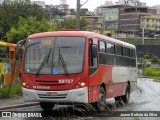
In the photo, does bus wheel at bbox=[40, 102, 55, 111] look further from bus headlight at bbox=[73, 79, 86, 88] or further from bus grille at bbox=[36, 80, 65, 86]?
bus headlight at bbox=[73, 79, 86, 88]

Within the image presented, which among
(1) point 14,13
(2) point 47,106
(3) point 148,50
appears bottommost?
(3) point 148,50

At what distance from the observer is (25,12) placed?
5050cm

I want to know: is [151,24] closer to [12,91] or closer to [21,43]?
[12,91]

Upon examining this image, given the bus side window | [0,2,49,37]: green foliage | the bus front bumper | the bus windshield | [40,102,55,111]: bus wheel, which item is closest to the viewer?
the bus front bumper

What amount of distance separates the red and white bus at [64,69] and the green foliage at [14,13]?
3224 cm

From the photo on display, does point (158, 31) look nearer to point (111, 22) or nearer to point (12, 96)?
point (111, 22)

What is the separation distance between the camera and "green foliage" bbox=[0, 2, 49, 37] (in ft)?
158

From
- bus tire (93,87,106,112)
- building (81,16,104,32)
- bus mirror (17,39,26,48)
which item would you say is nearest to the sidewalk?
bus mirror (17,39,26,48)

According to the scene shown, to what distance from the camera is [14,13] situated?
49.0m

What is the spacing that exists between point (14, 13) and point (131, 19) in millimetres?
110074

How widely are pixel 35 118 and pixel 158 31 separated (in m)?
155

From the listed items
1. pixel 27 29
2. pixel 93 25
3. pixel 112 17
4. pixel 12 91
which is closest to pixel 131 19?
pixel 112 17

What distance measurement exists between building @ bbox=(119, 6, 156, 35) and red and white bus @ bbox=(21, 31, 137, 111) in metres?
138

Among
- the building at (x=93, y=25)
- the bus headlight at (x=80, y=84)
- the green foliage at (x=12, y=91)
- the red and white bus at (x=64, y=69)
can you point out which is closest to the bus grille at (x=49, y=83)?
the red and white bus at (x=64, y=69)
